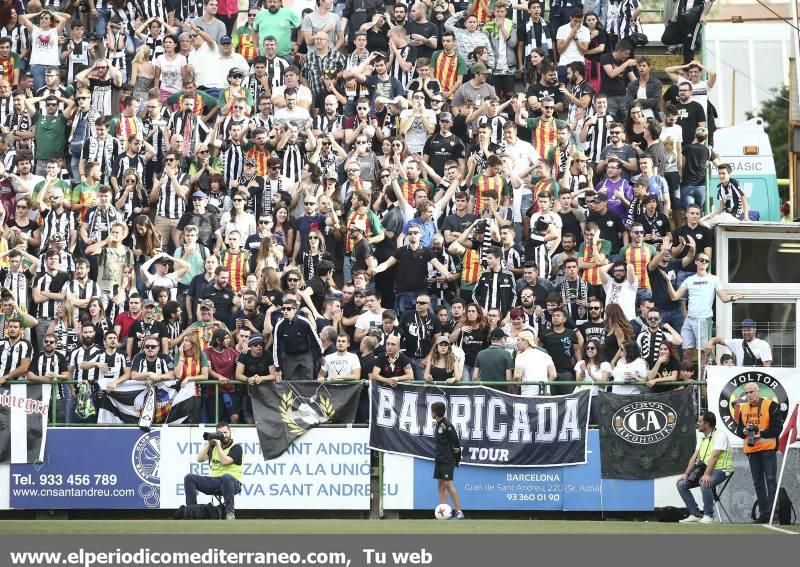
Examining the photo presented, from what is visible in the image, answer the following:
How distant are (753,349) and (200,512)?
25.0 ft

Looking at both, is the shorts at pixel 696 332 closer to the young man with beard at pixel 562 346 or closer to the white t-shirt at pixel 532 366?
the young man with beard at pixel 562 346

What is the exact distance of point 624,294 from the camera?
23391 millimetres

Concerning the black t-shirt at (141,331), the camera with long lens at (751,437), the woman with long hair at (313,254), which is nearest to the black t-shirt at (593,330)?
the camera with long lens at (751,437)

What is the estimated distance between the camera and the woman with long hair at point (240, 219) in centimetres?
2472

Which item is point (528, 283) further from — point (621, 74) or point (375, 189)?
point (621, 74)

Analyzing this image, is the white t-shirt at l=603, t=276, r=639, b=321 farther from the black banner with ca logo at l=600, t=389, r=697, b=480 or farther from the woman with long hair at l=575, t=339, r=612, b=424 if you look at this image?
the black banner with ca logo at l=600, t=389, r=697, b=480

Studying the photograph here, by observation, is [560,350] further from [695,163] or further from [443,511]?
[695,163]

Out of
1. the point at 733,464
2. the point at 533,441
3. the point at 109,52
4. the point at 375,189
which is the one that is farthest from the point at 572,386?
the point at 109,52

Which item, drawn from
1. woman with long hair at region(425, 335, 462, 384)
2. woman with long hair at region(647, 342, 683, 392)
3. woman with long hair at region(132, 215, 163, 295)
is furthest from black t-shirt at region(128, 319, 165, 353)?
woman with long hair at region(647, 342, 683, 392)

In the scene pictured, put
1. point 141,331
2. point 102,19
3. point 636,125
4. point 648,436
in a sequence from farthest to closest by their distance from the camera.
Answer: point 102,19
point 636,125
point 141,331
point 648,436

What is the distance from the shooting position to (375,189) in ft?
84.0

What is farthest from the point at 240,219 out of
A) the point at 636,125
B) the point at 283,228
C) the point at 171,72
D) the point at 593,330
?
the point at 636,125
